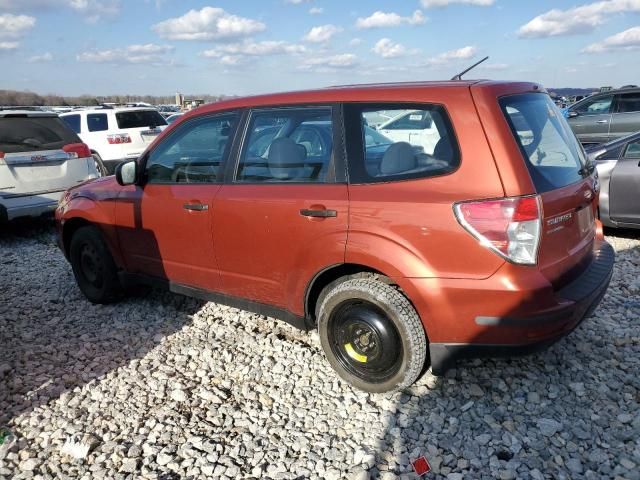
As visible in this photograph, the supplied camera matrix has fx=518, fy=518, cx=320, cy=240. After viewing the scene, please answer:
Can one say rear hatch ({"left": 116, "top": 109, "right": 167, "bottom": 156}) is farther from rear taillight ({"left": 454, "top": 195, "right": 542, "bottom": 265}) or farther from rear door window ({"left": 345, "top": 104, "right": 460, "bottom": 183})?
rear taillight ({"left": 454, "top": 195, "right": 542, "bottom": 265})

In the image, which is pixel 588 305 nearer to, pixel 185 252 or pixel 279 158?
pixel 279 158

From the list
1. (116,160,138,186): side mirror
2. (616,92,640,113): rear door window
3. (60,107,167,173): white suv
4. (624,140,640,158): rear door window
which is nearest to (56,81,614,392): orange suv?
(116,160,138,186): side mirror

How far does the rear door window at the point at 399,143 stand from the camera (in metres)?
2.73

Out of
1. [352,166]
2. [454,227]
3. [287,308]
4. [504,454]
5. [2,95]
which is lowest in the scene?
[504,454]

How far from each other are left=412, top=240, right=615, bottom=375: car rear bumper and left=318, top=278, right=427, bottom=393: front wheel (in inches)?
5.9

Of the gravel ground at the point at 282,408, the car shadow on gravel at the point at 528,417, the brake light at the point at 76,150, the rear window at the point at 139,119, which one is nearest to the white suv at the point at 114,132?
the rear window at the point at 139,119

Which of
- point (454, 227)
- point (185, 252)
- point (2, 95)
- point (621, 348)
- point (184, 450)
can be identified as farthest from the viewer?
point (2, 95)

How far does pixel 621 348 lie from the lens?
356cm

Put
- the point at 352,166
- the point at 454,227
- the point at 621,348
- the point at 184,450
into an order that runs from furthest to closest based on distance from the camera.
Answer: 1. the point at 621,348
2. the point at 352,166
3. the point at 184,450
4. the point at 454,227

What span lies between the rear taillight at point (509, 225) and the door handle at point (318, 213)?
30.4 inches

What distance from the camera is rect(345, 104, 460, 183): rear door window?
273cm

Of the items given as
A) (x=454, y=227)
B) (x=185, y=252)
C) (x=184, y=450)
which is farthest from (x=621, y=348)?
(x=185, y=252)

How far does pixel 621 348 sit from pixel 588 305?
1029mm

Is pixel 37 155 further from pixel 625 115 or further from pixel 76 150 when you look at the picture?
pixel 625 115
